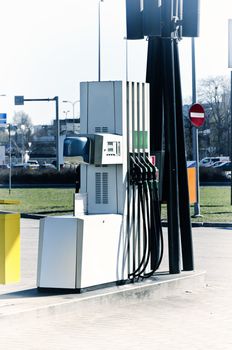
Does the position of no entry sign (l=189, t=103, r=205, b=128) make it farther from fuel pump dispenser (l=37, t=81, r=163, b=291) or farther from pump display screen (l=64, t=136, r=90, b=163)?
pump display screen (l=64, t=136, r=90, b=163)

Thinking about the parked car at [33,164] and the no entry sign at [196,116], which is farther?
the parked car at [33,164]

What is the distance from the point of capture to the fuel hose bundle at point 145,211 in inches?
458

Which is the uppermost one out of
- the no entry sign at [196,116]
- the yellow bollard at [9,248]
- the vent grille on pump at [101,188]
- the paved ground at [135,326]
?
the no entry sign at [196,116]

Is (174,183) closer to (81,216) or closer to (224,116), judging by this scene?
(81,216)

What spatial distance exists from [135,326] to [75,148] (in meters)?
2.17

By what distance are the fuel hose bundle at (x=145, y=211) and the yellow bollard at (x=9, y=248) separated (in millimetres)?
1669

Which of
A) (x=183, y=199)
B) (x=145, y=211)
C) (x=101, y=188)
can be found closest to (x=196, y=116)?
(x=183, y=199)

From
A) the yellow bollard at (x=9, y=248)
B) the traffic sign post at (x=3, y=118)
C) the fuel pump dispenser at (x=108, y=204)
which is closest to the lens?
the yellow bollard at (x=9, y=248)

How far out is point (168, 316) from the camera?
1063 centimetres

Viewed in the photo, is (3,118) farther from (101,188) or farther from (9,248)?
(9,248)

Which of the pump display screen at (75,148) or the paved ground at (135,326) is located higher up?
the pump display screen at (75,148)

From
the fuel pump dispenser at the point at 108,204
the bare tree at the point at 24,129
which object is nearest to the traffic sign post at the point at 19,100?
the fuel pump dispenser at the point at 108,204

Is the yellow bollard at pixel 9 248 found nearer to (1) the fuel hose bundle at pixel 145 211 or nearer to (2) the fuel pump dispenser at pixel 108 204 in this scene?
(2) the fuel pump dispenser at pixel 108 204

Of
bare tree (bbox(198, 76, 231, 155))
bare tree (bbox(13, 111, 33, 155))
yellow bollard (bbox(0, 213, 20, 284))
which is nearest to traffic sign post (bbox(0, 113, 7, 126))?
yellow bollard (bbox(0, 213, 20, 284))
